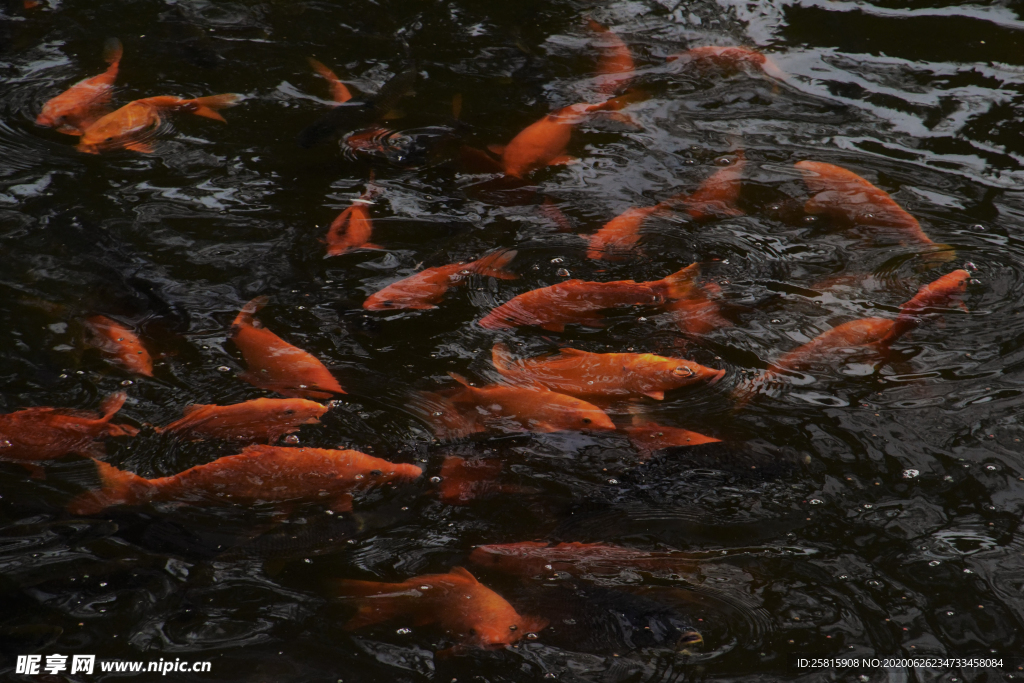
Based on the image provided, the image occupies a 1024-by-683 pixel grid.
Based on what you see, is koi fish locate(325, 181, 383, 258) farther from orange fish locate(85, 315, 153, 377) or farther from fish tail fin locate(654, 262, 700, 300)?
fish tail fin locate(654, 262, 700, 300)

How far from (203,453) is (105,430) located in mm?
444

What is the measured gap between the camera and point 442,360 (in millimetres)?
3875

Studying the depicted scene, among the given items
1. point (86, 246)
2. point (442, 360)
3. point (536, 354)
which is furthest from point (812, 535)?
point (86, 246)

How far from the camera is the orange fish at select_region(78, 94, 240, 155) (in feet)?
16.9

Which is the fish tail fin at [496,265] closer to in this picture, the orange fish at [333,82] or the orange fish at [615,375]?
the orange fish at [615,375]

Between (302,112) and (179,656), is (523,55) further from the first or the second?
(179,656)

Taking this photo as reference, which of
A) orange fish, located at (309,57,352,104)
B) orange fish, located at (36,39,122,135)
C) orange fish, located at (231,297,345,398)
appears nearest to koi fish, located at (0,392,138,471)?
orange fish, located at (231,297,345,398)

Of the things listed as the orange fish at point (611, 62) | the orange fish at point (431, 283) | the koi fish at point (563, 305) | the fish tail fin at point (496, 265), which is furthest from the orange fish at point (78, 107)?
the orange fish at point (611, 62)

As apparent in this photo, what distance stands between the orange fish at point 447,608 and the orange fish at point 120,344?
153cm

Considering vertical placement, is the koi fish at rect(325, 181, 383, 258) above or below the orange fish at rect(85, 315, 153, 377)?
above

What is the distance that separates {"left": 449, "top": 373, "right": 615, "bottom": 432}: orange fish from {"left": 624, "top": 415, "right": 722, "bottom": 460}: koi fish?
0.11m


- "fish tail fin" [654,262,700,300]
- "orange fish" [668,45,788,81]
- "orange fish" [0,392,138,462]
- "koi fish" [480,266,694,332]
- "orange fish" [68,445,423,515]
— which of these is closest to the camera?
"orange fish" [68,445,423,515]

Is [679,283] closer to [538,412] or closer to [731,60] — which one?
[538,412]

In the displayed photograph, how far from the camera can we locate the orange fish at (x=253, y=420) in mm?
3482
